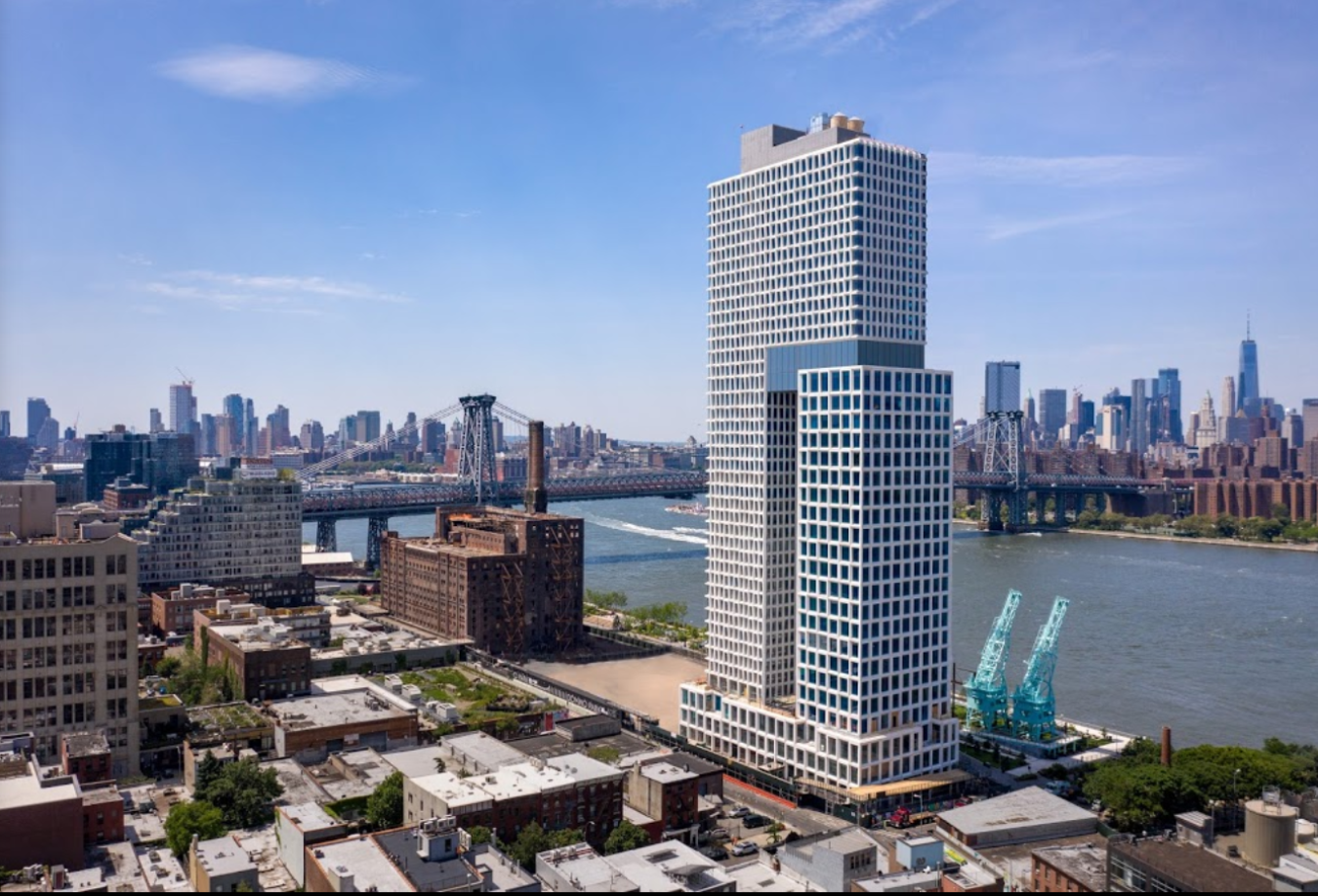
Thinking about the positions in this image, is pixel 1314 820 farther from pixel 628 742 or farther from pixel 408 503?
pixel 408 503

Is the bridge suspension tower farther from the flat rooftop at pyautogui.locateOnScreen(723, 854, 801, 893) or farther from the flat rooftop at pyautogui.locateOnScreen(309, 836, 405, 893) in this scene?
the flat rooftop at pyautogui.locateOnScreen(309, 836, 405, 893)

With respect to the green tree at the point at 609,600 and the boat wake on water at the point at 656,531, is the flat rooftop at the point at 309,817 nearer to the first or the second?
the green tree at the point at 609,600

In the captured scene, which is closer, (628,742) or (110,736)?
(110,736)

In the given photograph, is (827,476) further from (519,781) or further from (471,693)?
(471,693)

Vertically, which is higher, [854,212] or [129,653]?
[854,212]

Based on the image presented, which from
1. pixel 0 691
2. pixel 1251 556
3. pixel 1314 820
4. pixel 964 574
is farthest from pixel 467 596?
pixel 1251 556

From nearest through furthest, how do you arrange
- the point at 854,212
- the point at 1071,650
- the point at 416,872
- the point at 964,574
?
the point at 416,872 → the point at 854,212 → the point at 1071,650 → the point at 964,574
